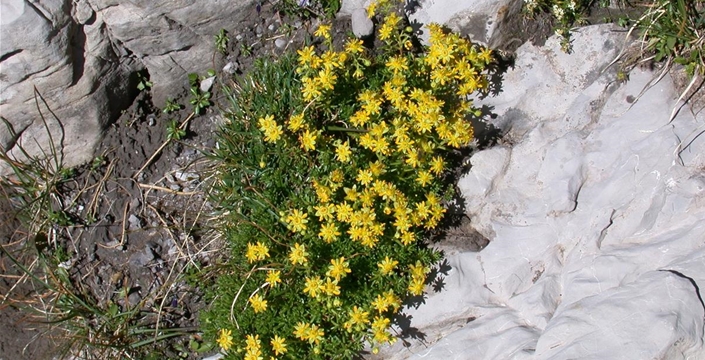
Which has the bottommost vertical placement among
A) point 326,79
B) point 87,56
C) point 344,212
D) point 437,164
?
point 344,212

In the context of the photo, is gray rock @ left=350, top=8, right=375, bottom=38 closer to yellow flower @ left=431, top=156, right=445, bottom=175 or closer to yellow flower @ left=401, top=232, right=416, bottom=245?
yellow flower @ left=431, top=156, right=445, bottom=175

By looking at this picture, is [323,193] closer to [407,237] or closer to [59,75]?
[407,237]

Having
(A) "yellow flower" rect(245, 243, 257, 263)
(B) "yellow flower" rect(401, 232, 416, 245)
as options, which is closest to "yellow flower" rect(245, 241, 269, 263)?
(A) "yellow flower" rect(245, 243, 257, 263)

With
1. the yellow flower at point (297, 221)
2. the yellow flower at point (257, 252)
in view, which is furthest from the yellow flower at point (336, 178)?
the yellow flower at point (257, 252)

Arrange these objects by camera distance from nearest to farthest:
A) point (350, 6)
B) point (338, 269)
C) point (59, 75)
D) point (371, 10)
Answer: point (338, 269)
point (371, 10)
point (59, 75)
point (350, 6)

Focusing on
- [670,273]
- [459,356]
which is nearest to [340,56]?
[459,356]

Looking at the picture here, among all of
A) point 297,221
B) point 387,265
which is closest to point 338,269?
point 387,265
